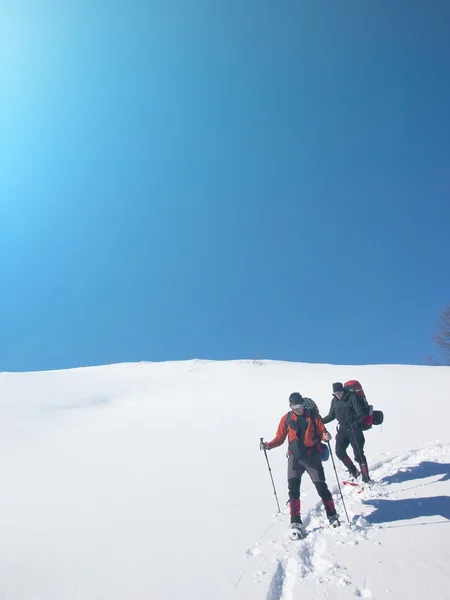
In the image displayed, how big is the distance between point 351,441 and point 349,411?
0.63m

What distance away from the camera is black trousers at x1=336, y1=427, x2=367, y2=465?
24.5 ft

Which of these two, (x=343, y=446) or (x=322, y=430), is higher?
(x=322, y=430)

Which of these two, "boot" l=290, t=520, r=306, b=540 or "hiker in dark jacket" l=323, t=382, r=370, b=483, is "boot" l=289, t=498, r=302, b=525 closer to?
"boot" l=290, t=520, r=306, b=540

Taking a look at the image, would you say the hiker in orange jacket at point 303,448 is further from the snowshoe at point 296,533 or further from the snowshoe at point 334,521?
the snowshoe at point 296,533

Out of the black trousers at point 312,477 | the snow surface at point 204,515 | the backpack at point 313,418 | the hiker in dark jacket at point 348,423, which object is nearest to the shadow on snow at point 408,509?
the snow surface at point 204,515

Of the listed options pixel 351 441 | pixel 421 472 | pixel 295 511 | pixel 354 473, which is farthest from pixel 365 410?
pixel 295 511

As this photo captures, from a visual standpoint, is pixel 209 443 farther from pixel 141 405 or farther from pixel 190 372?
pixel 190 372

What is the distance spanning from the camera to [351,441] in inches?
300

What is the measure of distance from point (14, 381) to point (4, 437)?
1302 centimetres

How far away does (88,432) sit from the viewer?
47.4 ft

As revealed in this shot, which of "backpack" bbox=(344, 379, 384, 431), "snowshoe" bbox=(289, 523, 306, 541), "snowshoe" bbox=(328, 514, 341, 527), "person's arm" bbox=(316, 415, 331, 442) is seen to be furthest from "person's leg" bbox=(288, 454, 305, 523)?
"backpack" bbox=(344, 379, 384, 431)

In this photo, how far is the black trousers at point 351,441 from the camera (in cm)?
747

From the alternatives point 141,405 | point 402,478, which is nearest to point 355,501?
point 402,478

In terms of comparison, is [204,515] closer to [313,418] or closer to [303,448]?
[303,448]
